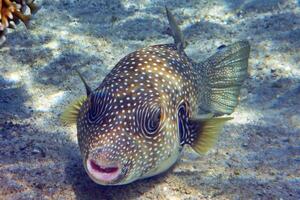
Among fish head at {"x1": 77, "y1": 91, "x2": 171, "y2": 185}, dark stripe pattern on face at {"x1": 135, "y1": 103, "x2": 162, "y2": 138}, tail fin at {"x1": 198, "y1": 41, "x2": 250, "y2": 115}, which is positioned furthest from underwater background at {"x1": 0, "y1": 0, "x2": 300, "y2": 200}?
dark stripe pattern on face at {"x1": 135, "y1": 103, "x2": 162, "y2": 138}

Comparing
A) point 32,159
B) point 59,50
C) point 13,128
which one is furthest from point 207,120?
point 59,50

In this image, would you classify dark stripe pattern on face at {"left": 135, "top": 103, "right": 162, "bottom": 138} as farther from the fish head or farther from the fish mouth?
the fish mouth

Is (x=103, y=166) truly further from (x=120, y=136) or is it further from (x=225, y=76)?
(x=225, y=76)

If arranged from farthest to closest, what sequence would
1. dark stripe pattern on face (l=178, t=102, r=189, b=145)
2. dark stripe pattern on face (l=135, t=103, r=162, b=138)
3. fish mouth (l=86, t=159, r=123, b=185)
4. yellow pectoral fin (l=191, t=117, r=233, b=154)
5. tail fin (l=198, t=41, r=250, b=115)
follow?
tail fin (l=198, t=41, r=250, b=115), dark stripe pattern on face (l=178, t=102, r=189, b=145), yellow pectoral fin (l=191, t=117, r=233, b=154), dark stripe pattern on face (l=135, t=103, r=162, b=138), fish mouth (l=86, t=159, r=123, b=185)

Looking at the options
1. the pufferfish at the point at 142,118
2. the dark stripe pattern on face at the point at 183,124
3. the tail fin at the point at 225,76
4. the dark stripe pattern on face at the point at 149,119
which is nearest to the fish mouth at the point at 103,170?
the pufferfish at the point at 142,118

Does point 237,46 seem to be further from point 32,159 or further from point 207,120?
point 32,159

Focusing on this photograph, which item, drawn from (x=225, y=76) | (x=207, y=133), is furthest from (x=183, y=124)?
(x=225, y=76)
